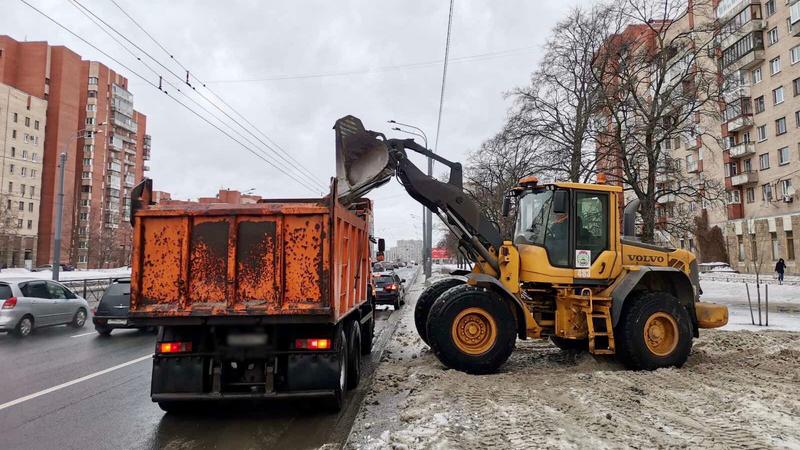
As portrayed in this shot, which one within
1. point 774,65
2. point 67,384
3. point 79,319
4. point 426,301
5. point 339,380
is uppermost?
point 774,65

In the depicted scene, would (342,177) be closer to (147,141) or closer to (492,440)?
(492,440)

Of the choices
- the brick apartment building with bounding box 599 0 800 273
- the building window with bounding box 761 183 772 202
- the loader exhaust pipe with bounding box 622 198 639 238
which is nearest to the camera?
the loader exhaust pipe with bounding box 622 198 639 238

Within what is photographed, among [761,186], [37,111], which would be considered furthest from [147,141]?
[761,186]

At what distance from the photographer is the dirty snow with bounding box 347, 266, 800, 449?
14.6ft

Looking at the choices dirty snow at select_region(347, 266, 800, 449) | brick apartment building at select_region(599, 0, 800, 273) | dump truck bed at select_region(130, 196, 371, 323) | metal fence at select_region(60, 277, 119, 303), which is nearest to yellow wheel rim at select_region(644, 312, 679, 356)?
dirty snow at select_region(347, 266, 800, 449)

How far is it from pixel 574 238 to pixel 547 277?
→ 752 mm

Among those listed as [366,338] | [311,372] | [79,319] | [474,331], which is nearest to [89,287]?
[79,319]

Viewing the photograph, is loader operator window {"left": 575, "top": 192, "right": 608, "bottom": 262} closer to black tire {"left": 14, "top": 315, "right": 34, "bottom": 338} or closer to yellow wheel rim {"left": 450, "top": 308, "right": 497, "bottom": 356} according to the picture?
yellow wheel rim {"left": 450, "top": 308, "right": 497, "bottom": 356}

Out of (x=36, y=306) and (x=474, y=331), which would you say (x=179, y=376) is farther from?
(x=36, y=306)

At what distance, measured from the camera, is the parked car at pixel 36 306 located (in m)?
12.3

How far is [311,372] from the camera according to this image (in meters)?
5.44

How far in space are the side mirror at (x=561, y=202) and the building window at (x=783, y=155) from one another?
4465 centimetres

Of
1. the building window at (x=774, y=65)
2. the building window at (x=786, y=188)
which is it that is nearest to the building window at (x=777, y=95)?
the building window at (x=774, y=65)

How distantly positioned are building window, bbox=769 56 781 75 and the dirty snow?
44.8m
